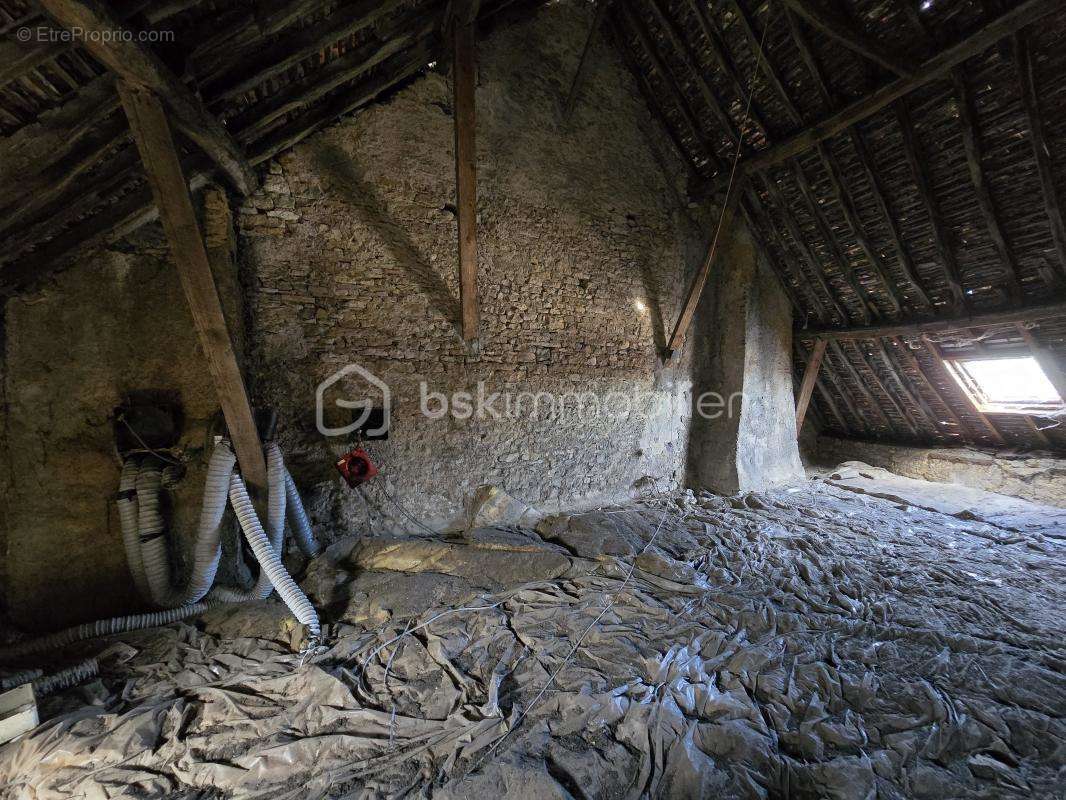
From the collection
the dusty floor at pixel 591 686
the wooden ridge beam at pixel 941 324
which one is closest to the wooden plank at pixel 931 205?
the wooden ridge beam at pixel 941 324

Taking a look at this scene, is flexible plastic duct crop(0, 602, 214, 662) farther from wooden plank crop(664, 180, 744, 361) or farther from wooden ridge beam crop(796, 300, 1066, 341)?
wooden ridge beam crop(796, 300, 1066, 341)

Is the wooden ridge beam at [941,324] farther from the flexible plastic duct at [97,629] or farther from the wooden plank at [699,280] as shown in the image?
the flexible plastic duct at [97,629]

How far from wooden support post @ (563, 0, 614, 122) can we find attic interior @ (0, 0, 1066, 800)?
34 mm

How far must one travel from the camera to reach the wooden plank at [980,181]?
3359 mm

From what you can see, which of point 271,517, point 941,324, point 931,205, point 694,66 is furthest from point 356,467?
point 941,324

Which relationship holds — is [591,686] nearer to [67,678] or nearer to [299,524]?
[299,524]

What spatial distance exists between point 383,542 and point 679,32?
5.82m

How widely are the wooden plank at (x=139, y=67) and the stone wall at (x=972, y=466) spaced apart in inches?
347

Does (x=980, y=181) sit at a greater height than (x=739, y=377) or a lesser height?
greater

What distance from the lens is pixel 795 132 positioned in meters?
4.17

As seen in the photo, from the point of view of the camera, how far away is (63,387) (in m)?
2.48

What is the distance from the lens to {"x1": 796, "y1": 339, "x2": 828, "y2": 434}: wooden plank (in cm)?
593

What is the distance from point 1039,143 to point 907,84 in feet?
3.76

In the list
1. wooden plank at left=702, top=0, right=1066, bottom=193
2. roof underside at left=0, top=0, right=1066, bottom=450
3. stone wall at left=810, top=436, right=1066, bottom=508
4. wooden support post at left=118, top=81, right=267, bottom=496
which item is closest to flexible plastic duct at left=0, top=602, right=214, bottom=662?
wooden support post at left=118, top=81, right=267, bottom=496
